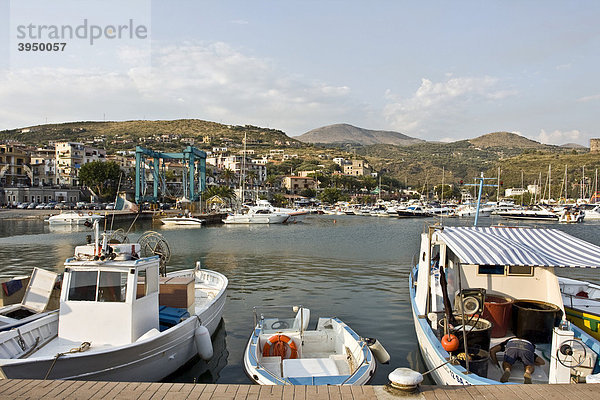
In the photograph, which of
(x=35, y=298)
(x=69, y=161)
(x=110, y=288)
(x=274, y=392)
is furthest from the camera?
(x=69, y=161)

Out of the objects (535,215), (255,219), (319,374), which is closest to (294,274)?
(319,374)

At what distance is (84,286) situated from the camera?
343 inches

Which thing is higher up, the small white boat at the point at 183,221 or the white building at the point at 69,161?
the white building at the point at 69,161

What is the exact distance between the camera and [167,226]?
5625cm

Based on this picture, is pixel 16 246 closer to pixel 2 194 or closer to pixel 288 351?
pixel 288 351

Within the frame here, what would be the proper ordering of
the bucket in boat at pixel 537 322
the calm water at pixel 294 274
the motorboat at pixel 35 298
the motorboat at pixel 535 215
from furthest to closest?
the motorboat at pixel 535 215 → the calm water at pixel 294 274 → the motorboat at pixel 35 298 → the bucket in boat at pixel 537 322

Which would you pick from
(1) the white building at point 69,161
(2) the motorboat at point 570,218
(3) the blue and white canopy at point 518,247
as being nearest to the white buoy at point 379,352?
(3) the blue and white canopy at point 518,247

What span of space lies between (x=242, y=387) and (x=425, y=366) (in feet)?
18.0

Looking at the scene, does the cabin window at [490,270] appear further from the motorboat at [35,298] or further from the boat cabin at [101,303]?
the motorboat at [35,298]

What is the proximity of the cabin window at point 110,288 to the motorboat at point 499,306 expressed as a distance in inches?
240

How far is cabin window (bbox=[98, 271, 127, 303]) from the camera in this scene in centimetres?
868

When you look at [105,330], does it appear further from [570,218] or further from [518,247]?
[570,218]

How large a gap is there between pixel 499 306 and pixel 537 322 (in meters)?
0.72

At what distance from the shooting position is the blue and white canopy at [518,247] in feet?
27.1
